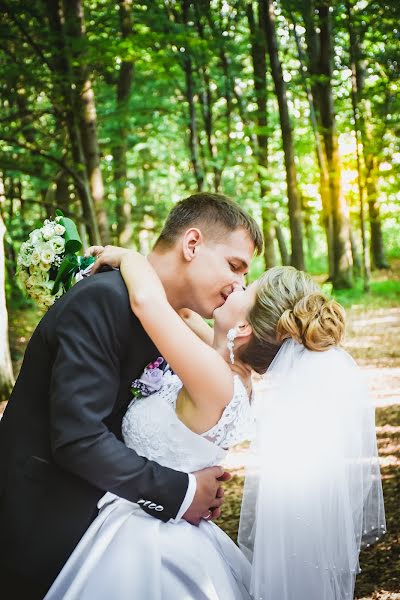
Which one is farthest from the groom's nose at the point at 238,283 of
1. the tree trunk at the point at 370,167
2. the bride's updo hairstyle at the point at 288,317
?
the tree trunk at the point at 370,167

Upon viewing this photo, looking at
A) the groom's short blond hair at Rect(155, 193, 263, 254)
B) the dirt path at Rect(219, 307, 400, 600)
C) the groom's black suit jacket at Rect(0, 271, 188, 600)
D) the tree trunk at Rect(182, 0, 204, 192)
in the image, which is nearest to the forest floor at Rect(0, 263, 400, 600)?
the dirt path at Rect(219, 307, 400, 600)

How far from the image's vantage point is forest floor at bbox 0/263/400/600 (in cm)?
380

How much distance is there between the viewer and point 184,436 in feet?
7.38

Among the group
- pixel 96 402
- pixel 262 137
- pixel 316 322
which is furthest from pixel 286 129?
pixel 96 402

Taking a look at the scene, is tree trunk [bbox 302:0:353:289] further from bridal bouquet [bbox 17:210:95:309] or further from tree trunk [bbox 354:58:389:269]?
bridal bouquet [bbox 17:210:95:309]

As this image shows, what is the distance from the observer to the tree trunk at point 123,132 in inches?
463

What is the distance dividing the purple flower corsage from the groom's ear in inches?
18.4

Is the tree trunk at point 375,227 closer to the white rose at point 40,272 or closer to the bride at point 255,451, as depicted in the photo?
Result: the bride at point 255,451

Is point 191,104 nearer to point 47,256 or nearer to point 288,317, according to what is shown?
point 47,256

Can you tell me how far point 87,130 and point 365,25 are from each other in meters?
7.94

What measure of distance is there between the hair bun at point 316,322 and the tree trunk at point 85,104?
8341 mm

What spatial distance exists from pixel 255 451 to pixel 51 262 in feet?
4.21

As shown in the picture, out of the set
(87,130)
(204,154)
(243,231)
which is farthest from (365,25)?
(243,231)

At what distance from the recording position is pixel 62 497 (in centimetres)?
211
